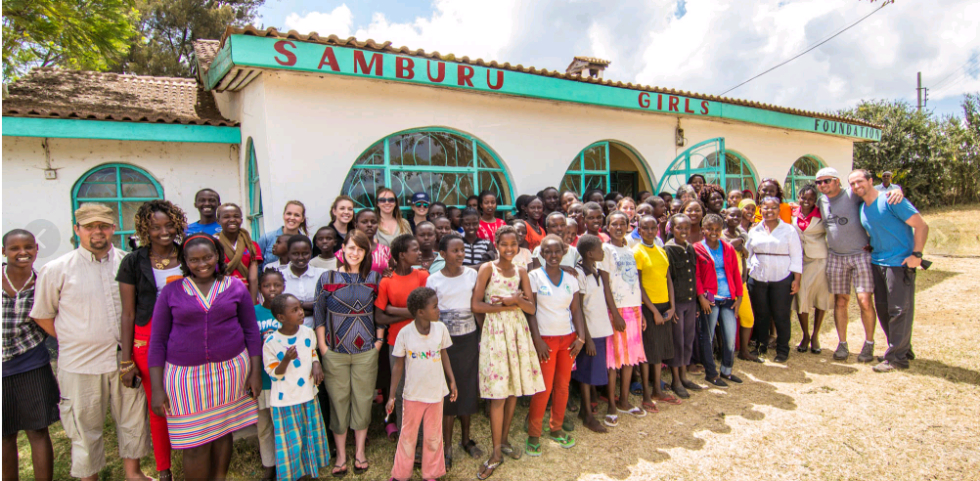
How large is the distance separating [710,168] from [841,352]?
3.31 meters

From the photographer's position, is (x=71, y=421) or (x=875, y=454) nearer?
(x=71, y=421)

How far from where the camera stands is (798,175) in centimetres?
1027

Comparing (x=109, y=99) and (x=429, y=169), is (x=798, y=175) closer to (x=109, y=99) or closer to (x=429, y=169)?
(x=429, y=169)

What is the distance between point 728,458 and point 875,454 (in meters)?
0.98

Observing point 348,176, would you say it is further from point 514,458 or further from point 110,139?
point 514,458

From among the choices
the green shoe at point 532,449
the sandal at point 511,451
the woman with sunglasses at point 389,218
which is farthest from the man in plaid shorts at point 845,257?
the woman with sunglasses at point 389,218

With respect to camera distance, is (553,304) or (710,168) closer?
(553,304)

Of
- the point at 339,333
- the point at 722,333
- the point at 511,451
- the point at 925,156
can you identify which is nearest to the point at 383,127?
the point at 339,333

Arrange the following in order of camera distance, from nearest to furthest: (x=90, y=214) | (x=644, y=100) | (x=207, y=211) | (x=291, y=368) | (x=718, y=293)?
(x=90, y=214), (x=291, y=368), (x=207, y=211), (x=718, y=293), (x=644, y=100)

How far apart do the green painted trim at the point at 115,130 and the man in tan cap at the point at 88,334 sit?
10.4 feet

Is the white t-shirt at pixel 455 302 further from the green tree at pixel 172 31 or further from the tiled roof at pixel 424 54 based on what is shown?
the green tree at pixel 172 31

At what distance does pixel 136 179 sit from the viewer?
19.3 ft

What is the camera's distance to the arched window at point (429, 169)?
18.4 feet

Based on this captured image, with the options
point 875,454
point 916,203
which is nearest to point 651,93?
point 875,454
